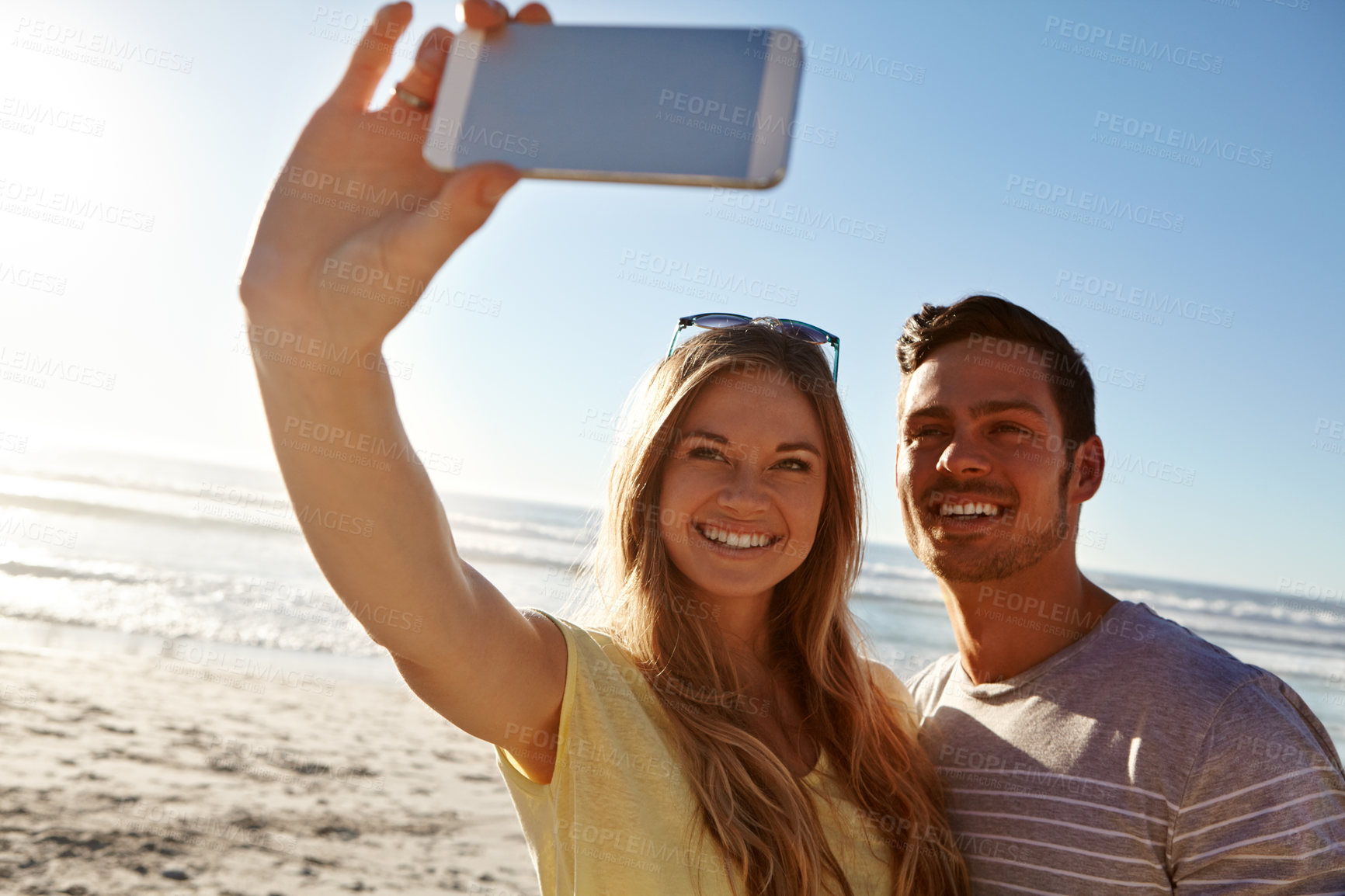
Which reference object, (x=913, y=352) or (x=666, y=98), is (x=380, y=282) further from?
(x=913, y=352)

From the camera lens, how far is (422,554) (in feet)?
5.21

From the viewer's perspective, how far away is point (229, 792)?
273 inches

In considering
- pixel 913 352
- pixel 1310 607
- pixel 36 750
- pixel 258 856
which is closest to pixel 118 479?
pixel 36 750

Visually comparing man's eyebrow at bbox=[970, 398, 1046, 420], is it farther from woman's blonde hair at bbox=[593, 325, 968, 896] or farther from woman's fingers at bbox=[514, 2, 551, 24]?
woman's fingers at bbox=[514, 2, 551, 24]

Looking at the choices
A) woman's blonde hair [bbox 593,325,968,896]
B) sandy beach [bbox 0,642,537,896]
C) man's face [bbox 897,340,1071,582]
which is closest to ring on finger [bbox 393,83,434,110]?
woman's blonde hair [bbox 593,325,968,896]

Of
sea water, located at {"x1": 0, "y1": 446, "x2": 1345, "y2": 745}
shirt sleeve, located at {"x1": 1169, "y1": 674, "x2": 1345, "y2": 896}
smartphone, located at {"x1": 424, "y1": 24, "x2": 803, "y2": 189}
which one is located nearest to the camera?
smartphone, located at {"x1": 424, "y1": 24, "x2": 803, "y2": 189}

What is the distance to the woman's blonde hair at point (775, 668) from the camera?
2.33 meters

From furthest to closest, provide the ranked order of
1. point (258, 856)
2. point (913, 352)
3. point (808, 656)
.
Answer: point (258, 856), point (913, 352), point (808, 656)

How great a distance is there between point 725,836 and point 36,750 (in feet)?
24.9

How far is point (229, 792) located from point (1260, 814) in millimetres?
6999

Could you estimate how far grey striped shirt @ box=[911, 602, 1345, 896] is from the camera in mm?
2473

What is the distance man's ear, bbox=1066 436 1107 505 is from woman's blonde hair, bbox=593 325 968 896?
104 cm

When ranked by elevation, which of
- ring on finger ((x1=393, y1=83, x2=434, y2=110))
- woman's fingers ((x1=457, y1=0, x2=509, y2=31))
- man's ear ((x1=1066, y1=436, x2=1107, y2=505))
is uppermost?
woman's fingers ((x1=457, y1=0, x2=509, y2=31))

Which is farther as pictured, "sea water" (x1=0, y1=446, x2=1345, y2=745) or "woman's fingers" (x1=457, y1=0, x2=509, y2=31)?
"sea water" (x1=0, y1=446, x2=1345, y2=745)
